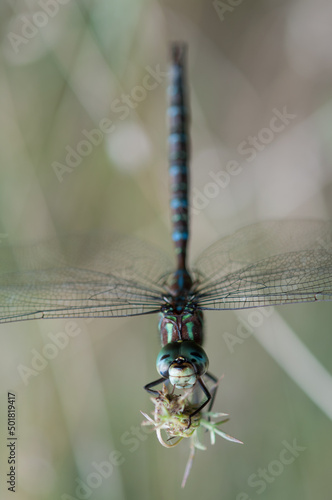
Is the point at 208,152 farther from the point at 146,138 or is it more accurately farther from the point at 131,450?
the point at 131,450

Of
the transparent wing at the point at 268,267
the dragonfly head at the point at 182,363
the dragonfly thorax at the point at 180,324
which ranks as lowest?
the dragonfly head at the point at 182,363

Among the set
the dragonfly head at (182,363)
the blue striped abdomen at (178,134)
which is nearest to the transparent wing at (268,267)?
the dragonfly head at (182,363)

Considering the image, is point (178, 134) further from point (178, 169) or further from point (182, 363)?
point (182, 363)

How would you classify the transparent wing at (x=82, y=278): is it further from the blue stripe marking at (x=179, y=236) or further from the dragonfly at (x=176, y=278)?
the blue stripe marking at (x=179, y=236)

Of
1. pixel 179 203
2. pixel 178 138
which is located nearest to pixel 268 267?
pixel 179 203

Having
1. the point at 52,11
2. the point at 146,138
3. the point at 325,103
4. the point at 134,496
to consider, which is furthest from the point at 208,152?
the point at 134,496

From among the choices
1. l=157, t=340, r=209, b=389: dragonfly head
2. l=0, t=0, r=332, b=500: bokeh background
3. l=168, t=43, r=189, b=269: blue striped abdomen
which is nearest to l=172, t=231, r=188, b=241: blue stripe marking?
l=168, t=43, r=189, b=269: blue striped abdomen

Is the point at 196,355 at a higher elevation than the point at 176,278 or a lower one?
lower
